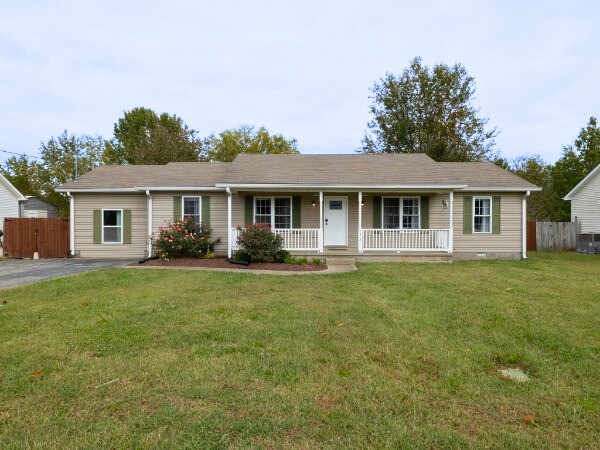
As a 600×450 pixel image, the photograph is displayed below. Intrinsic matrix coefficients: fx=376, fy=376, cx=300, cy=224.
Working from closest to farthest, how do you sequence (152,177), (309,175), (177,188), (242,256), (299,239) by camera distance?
1. (242,256)
2. (299,239)
3. (309,175)
4. (177,188)
5. (152,177)

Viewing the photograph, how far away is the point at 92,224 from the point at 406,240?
11.9 metres

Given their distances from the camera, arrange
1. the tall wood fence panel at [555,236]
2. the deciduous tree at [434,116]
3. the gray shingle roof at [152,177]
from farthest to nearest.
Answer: the deciduous tree at [434,116] < the tall wood fence panel at [555,236] < the gray shingle roof at [152,177]

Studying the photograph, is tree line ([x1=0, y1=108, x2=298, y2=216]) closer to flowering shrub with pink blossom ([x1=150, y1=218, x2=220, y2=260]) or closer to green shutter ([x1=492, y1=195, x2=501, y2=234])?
flowering shrub with pink blossom ([x1=150, y1=218, x2=220, y2=260])

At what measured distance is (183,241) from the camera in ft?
42.0

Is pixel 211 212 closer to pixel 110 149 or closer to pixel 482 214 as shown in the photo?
pixel 482 214

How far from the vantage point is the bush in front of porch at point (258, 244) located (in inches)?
463

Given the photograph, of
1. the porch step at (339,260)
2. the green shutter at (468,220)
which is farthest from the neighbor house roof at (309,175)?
the porch step at (339,260)

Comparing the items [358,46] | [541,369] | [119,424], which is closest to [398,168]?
[358,46]

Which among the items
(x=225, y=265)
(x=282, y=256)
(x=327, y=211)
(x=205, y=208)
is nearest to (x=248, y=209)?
(x=205, y=208)

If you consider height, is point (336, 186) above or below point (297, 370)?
above

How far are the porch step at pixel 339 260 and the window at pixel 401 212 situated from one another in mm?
2387

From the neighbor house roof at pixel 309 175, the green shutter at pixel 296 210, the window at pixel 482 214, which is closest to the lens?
the neighbor house roof at pixel 309 175

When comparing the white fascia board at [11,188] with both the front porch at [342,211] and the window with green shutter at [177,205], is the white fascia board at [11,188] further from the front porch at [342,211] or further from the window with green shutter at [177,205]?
the front porch at [342,211]

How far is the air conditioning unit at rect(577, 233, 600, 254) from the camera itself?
62.6 feet
